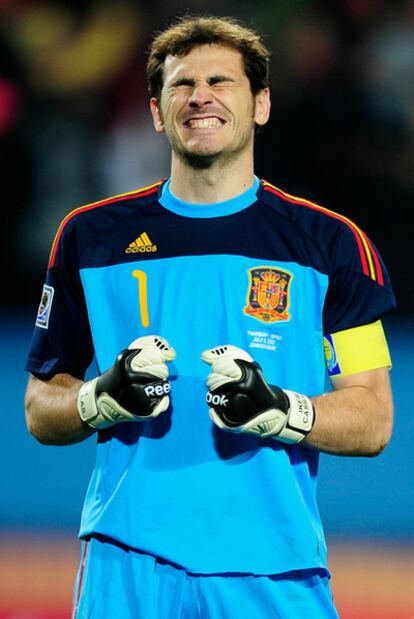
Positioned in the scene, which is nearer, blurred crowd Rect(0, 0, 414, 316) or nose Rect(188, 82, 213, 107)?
nose Rect(188, 82, 213, 107)

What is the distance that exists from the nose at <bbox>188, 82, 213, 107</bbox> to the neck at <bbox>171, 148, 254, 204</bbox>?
17 centimetres

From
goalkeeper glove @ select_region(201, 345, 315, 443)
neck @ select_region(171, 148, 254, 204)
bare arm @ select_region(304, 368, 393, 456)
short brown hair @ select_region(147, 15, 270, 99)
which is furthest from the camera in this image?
short brown hair @ select_region(147, 15, 270, 99)

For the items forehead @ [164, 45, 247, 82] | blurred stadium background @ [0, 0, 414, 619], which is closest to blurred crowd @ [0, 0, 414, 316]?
blurred stadium background @ [0, 0, 414, 619]

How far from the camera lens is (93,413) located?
3295 mm

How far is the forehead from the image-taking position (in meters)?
3.58

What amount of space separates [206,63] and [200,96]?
0.54ft

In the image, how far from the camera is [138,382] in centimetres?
311

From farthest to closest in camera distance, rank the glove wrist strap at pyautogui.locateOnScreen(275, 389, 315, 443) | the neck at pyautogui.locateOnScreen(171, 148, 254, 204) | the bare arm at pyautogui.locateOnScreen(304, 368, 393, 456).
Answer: the neck at pyautogui.locateOnScreen(171, 148, 254, 204) < the bare arm at pyautogui.locateOnScreen(304, 368, 393, 456) < the glove wrist strap at pyautogui.locateOnScreen(275, 389, 315, 443)

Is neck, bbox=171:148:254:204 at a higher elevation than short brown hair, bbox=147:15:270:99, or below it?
below

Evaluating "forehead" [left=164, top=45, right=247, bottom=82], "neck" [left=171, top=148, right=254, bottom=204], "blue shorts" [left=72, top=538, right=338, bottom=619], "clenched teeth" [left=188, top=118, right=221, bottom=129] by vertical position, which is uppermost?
"forehead" [left=164, top=45, right=247, bottom=82]

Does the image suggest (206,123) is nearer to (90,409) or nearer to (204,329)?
(204,329)

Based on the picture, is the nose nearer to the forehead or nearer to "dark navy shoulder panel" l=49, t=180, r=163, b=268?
the forehead

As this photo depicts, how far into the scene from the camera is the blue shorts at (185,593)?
3.11 meters

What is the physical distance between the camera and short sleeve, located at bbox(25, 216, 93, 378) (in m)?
3.55
